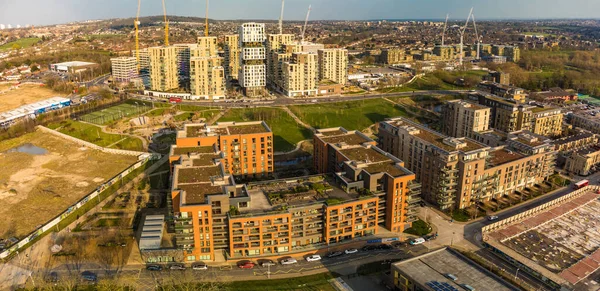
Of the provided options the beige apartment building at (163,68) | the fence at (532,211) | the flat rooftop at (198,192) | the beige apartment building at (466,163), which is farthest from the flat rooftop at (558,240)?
the beige apartment building at (163,68)

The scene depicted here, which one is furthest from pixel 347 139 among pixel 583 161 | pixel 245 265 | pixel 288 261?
pixel 583 161

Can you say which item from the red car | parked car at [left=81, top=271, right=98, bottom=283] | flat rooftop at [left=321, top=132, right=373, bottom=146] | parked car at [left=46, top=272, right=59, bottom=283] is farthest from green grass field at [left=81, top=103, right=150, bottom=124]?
the red car

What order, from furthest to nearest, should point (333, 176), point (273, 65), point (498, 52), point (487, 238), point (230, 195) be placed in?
point (498, 52) → point (273, 65) → point (333, 176) → point (487, 238) → point (230, 195)

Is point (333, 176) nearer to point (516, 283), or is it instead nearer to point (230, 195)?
point (230, 195)

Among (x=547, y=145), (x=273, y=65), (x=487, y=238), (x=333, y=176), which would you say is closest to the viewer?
(x=487, y=238)

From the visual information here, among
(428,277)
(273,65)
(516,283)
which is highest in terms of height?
(273,65)

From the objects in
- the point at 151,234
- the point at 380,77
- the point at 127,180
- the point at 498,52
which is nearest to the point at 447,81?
the point at 380,77

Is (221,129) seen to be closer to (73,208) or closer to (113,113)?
(73,208)
